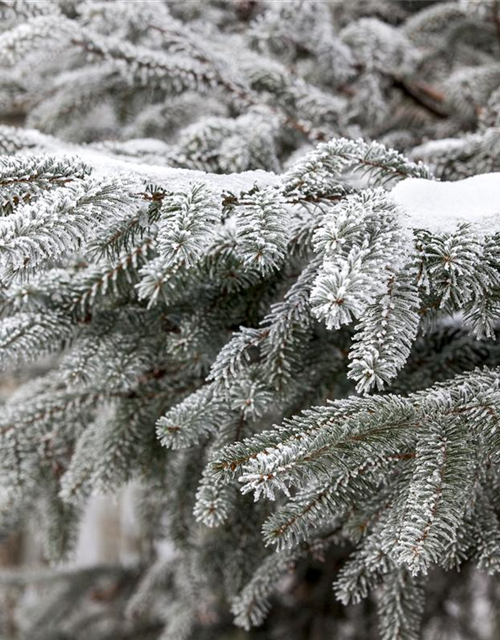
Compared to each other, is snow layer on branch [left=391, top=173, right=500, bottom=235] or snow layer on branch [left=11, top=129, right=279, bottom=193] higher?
snow layer on branch [left=391, top=173, right=500, bottom=235]

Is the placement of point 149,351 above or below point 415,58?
below

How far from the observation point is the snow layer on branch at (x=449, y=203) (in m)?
0.68

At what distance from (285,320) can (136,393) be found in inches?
12.5

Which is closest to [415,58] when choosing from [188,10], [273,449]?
[188,10]

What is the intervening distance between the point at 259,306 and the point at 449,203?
29 centimetres

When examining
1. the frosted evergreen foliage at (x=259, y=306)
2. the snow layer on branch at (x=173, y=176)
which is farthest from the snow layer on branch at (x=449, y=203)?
the snow layer on branch at (x=173, y=176)

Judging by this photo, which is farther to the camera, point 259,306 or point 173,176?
point 259,306

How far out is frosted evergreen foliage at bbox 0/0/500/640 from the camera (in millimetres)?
613

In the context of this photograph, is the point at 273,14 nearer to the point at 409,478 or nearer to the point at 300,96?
the point at 300,96

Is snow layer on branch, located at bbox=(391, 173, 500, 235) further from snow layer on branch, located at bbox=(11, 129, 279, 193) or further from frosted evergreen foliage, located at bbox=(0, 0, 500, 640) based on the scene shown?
snow layer on branch, located at bbox=(11, 129, 279, 193)

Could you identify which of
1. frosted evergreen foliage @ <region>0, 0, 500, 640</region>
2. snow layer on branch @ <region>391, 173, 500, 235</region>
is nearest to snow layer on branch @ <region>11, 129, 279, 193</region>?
frosted evergreen foliage @ <region>0, 0, 500, 640</region>

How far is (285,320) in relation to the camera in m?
0.74

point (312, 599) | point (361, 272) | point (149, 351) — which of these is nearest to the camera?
point (361, 272)

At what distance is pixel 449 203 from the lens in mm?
715
